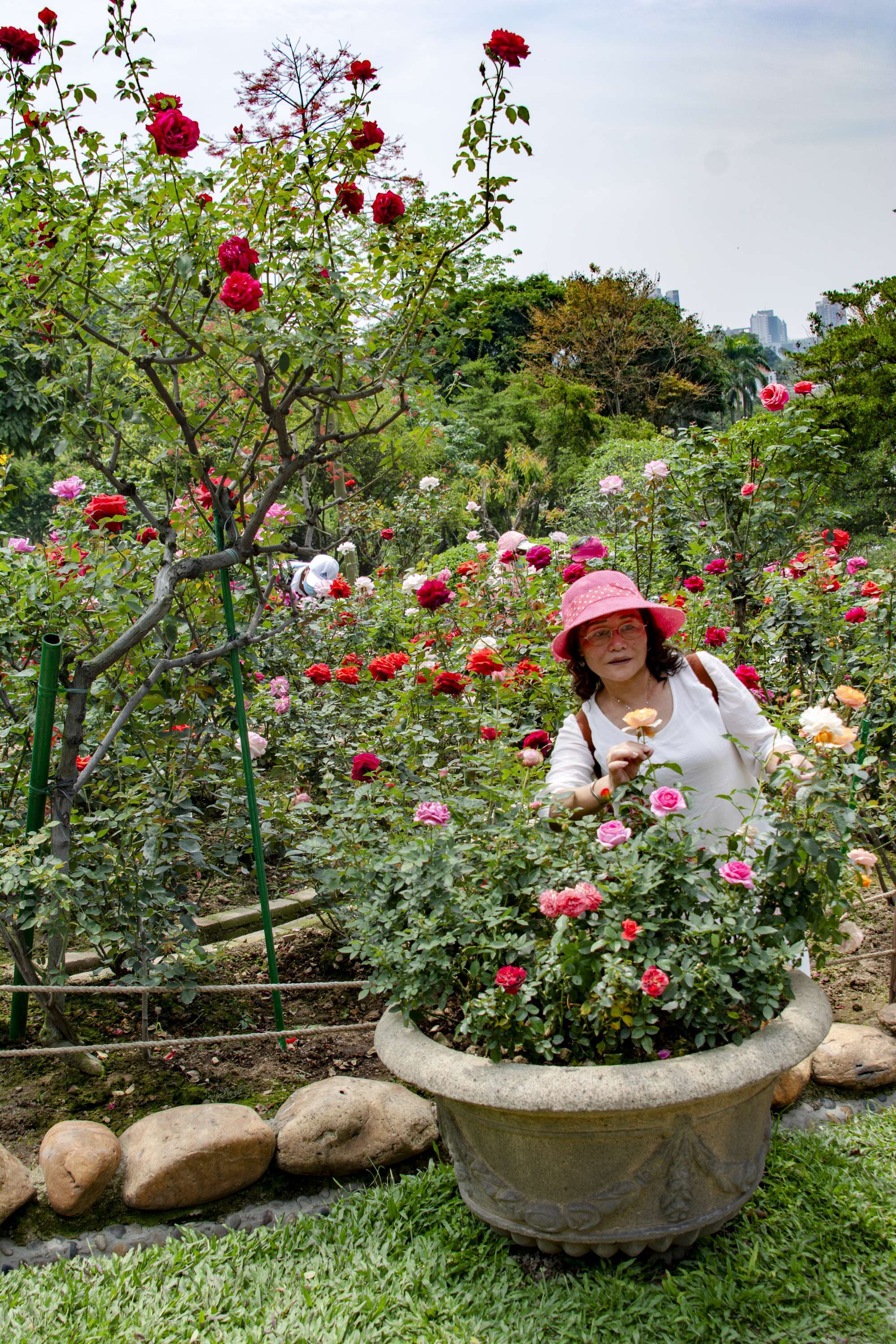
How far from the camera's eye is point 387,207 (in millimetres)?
2484

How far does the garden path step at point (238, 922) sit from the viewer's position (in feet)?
10.4

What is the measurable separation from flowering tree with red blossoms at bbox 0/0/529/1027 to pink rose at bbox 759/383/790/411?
135 centimetres

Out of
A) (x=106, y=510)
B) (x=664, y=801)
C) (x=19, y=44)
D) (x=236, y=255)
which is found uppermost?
(x=19, y=44)

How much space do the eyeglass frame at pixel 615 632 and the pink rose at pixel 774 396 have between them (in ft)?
5.83

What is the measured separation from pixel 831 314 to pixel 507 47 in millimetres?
14975

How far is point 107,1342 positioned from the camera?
5.98 feet

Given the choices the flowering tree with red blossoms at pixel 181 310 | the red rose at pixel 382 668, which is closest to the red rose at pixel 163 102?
the flowering tree with red blossoms at pixel 181 310

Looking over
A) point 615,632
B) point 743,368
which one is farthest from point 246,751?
point 743,368

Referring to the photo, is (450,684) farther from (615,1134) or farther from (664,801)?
(615,1134)

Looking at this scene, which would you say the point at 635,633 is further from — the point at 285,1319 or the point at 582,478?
the point at 582,478

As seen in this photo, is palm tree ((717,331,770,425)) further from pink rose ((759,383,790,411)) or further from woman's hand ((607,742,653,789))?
woman's hand ((607,742,653,789))

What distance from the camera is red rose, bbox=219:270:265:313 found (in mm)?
2219

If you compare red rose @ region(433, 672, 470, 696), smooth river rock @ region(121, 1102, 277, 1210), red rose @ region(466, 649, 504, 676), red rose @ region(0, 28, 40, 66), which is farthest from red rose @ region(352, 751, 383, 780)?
Answer: red rose @ region(0, 28, 40, 66)

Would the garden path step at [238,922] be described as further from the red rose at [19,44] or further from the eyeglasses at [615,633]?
the red rose at [19,44]
